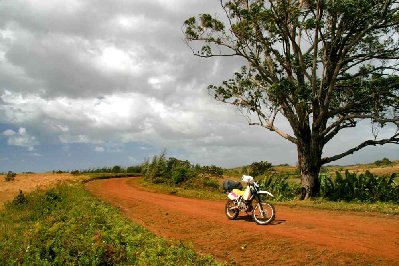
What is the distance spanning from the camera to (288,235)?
1186 cm

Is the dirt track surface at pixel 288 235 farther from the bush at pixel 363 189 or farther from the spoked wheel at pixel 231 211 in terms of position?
the bush at pixel 363 189

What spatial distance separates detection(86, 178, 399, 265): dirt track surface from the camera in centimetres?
956

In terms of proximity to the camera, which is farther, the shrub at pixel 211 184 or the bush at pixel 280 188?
the shrub at pixel 211 184

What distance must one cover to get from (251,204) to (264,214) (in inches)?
40.2

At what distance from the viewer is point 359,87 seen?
2288 cm

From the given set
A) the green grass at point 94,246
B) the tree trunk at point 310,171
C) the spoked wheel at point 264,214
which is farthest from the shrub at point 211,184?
the spoked wheel at point 264,214

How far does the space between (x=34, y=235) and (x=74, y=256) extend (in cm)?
276

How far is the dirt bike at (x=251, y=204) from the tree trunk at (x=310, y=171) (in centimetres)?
805

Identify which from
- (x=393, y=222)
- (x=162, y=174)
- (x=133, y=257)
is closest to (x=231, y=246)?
(x=133, y=257)

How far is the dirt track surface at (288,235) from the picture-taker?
956 cm

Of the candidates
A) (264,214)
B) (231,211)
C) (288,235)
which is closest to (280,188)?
(231,211)

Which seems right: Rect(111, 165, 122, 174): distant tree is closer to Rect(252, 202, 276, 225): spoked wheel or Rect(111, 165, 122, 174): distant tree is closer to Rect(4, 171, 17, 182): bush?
Rect(4, 171, 17, 182): bush

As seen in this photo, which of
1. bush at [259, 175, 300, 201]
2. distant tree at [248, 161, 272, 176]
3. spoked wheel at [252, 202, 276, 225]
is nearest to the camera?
spoked wheel at [252, 202, 276, 225]

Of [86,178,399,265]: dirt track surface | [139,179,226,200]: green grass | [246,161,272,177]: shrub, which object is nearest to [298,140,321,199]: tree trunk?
[86,178,399,265]: dirt track surface
